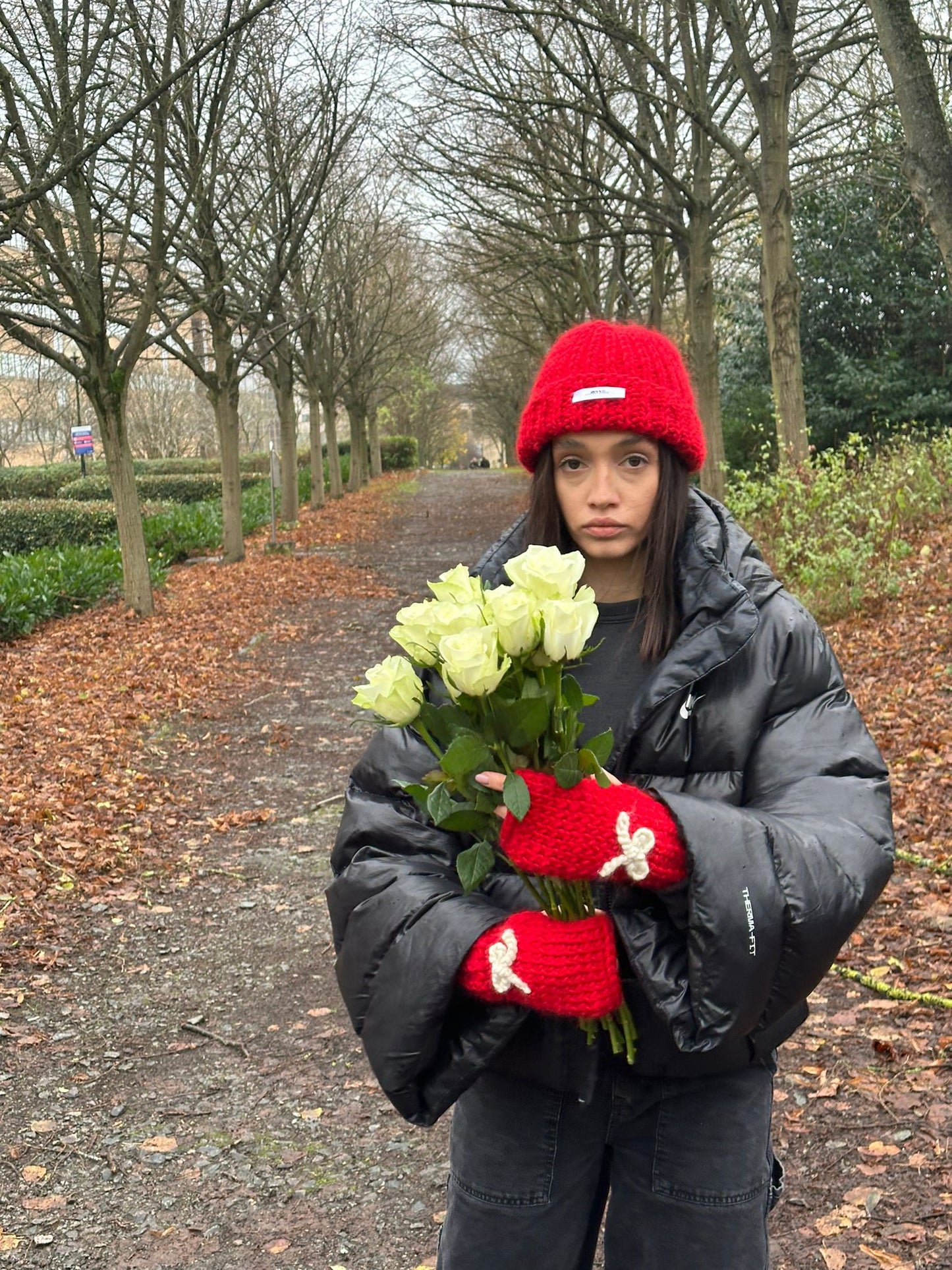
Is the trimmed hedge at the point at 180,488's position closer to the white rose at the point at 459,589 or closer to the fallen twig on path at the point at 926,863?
the fallen twig on path at the point at 926,863

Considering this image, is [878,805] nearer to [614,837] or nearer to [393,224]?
[614,837]

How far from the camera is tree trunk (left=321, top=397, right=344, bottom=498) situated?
88.8 feet

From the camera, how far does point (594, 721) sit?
1.96 meters

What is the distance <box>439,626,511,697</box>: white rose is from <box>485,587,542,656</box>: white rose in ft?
0.05

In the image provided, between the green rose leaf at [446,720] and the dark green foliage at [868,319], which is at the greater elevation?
the dark green foliage at [868,319]

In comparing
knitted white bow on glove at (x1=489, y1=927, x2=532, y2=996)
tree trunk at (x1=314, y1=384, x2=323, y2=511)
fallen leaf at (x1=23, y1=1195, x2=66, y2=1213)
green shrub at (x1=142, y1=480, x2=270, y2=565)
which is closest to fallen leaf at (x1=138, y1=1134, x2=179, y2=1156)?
fallen leaf at (x1=23, y1=1195, x2=66, y2=1213)

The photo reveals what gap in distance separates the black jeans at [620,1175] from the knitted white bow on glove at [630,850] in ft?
1.32

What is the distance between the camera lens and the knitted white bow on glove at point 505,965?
1634mm

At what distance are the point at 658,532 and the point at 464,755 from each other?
627 mm

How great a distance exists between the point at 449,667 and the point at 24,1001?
359cm

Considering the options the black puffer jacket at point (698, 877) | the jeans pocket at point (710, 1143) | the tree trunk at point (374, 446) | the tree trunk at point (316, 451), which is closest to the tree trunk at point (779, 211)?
the black puffer jacket at point (698, 877)

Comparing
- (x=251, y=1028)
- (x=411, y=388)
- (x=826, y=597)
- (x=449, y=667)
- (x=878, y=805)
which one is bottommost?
(x=251, y=1028)

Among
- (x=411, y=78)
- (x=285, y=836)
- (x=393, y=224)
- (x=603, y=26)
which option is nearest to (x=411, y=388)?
(x=393, y=224)

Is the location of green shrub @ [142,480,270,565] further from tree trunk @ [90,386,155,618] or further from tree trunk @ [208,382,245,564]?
tree trunk @ [90,386,155,618]
